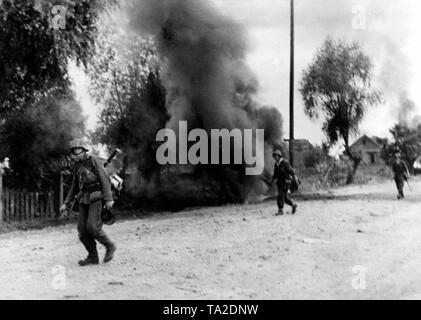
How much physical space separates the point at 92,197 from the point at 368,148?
30496 mm

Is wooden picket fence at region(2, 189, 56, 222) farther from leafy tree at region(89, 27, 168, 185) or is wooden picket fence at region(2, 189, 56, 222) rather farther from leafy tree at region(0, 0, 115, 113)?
leafy tree at region(89, 27, 168, 185)

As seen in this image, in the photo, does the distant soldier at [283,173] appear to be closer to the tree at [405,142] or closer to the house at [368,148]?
the tree at [405,142]

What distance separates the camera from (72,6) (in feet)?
44.2

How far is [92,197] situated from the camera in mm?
7391

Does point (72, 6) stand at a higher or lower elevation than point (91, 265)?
higher

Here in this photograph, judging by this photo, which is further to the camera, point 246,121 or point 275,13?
point 246,121

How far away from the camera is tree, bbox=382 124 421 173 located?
23.9 metres

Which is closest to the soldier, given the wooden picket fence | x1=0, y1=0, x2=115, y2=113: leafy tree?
x1=0, y1=0, x2=115, y2=113: leafy tree

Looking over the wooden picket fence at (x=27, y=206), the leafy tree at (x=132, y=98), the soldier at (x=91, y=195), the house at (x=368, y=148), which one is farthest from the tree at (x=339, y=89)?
the soldier at (x=91, y=195)

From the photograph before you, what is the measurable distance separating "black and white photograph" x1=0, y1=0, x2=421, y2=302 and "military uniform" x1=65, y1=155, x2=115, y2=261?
2 cm

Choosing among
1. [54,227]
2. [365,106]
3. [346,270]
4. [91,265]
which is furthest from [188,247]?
[365,106]
